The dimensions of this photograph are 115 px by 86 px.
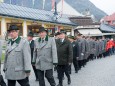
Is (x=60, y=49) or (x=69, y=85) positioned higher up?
(x=60, y=49)

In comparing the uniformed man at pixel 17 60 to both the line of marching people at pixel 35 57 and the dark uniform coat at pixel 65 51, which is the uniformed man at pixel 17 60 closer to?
the line of marching people at pixel 35 57

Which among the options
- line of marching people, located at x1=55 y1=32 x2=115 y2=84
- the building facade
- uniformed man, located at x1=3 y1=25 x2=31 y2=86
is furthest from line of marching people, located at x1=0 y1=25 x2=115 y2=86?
the building facade

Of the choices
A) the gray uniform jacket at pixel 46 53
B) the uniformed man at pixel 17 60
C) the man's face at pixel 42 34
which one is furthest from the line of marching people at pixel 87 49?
the uniformed man at pixel 17 60

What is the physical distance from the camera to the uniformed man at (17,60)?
7.75 metres

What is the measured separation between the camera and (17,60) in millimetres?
7793

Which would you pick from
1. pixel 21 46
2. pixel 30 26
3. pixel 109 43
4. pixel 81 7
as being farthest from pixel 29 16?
pixel 81 7

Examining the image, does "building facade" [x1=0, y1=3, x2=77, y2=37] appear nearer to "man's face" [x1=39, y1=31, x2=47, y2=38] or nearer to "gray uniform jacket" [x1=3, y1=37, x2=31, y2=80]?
"man's face" [x1=39, y1=31, x2=47, y2=38]

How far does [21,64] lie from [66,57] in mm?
3654

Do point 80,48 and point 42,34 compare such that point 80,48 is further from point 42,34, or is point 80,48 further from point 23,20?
point 23,20

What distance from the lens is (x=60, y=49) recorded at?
1141 cm

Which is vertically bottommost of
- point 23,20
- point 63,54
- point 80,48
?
point 80,48

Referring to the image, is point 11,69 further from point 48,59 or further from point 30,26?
point 30,26

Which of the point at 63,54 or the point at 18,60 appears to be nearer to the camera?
the point at 18,60

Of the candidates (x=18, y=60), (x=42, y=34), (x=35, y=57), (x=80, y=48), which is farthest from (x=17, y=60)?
(x=80, y=48)
